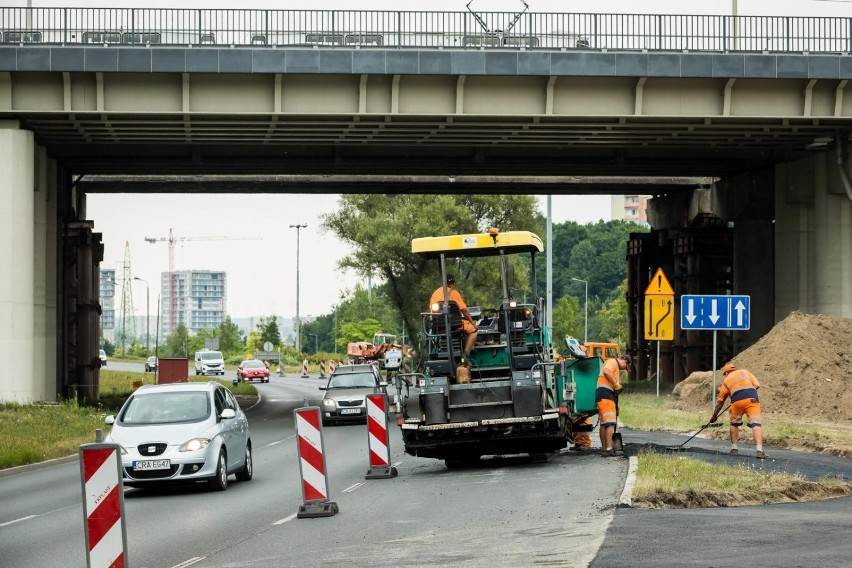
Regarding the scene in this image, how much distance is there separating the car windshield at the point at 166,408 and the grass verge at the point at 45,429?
6.61 meters

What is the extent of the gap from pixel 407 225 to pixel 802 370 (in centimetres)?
4011

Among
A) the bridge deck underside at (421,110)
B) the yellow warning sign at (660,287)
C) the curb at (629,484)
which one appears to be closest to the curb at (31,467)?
the curb at (629,484)

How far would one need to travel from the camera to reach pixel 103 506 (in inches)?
396

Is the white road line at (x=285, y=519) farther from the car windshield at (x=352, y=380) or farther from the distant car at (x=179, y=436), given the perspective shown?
the car windshield at (x=352, y=380)

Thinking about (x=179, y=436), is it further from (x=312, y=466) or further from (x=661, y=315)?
(x=661, y=315)

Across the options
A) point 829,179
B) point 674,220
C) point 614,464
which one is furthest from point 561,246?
A: point 614,464

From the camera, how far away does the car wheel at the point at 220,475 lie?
64.6 feet

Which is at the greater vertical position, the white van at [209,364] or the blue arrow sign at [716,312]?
the blue arrow sign at [716,312]

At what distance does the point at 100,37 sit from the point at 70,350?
15232 mm

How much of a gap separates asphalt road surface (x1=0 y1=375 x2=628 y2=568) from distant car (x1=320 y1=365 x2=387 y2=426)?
1355cm

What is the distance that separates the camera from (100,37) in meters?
37.0

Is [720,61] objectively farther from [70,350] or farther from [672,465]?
[70,350]

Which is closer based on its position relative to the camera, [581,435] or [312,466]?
[312,466]

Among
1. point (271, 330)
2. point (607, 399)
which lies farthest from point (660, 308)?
point (271, 330)
